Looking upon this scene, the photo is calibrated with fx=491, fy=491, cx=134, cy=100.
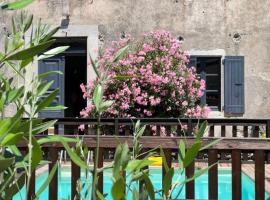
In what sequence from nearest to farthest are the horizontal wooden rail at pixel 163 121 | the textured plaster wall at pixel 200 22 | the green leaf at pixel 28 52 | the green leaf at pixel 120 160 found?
the green leaf at pixel 28 52, the green leaf at pixel 120 160, the horizontal wooden rail at pixel 163 121, the textured plaster wall at pixel 200 22

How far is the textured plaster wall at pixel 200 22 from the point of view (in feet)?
36.1

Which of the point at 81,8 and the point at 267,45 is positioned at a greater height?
the point at 81,8

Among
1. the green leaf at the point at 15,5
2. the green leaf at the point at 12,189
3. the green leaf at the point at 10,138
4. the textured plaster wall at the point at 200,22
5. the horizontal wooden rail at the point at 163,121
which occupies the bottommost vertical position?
the horizontal wooden rail at the point at 163,121

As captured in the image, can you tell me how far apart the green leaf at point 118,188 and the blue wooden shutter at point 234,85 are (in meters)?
9.94

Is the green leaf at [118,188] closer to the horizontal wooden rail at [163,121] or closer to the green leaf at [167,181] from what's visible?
the green leaf at [167,181]

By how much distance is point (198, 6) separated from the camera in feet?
36.8

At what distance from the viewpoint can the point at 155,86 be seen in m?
9.57

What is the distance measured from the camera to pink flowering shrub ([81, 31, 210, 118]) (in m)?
9.48

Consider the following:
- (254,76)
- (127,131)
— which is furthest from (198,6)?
(127,131)

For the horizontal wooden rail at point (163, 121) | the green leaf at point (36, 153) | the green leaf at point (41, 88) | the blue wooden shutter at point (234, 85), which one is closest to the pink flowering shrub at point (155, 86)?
the blue wooden shutter at point (234, 85)

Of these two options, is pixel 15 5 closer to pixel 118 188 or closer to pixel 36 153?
pixel 36 153

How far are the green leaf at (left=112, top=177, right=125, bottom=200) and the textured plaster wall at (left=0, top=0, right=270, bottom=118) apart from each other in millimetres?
10109

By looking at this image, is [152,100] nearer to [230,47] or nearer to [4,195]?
[230,47]

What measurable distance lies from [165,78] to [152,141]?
638 centimetres
